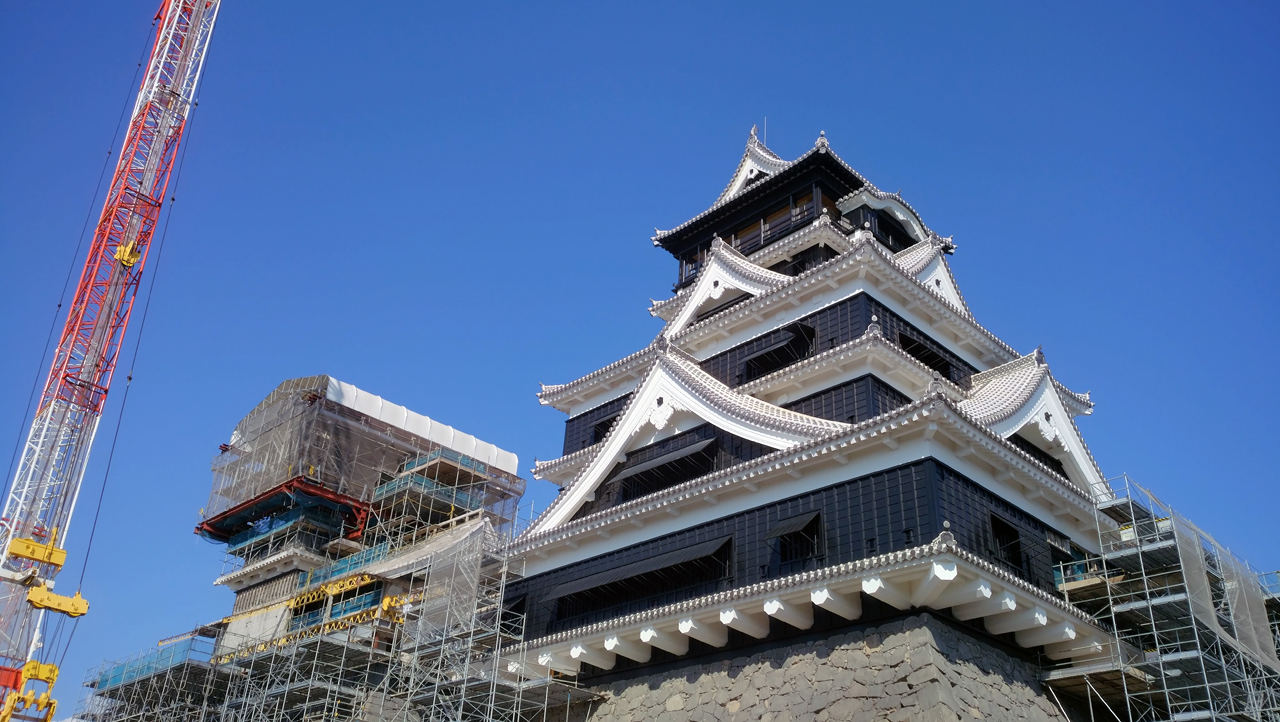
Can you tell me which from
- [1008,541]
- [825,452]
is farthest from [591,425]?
[1008,541]

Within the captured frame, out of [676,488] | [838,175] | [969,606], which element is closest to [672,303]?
[838,175]

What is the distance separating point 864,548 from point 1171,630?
7542 millimetres

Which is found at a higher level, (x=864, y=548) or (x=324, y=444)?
(x=324, y=444)

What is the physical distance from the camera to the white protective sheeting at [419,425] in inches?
1916

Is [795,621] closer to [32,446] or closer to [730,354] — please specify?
[730,354]

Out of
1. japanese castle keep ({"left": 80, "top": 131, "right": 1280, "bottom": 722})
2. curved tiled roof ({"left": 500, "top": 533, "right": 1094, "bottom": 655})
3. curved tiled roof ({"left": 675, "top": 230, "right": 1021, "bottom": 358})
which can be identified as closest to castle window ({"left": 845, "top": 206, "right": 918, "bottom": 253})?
japanese castle keep ({"left": 80, "top": 131, "right": 1280, "bottom": 722})

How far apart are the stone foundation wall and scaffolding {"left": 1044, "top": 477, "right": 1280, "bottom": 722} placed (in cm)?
156

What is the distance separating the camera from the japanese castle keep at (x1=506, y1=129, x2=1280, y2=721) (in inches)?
878

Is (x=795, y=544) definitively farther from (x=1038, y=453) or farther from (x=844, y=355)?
(x=1038, y=453)

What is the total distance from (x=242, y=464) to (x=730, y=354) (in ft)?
94.3

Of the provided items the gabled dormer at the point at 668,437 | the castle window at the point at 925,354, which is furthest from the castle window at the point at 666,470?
the castle window at the point at 925,354

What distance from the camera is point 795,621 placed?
23500 mm

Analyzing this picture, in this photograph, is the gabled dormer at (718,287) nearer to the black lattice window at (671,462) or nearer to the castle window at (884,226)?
the castle window at (884,226)

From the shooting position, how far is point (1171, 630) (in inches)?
927
